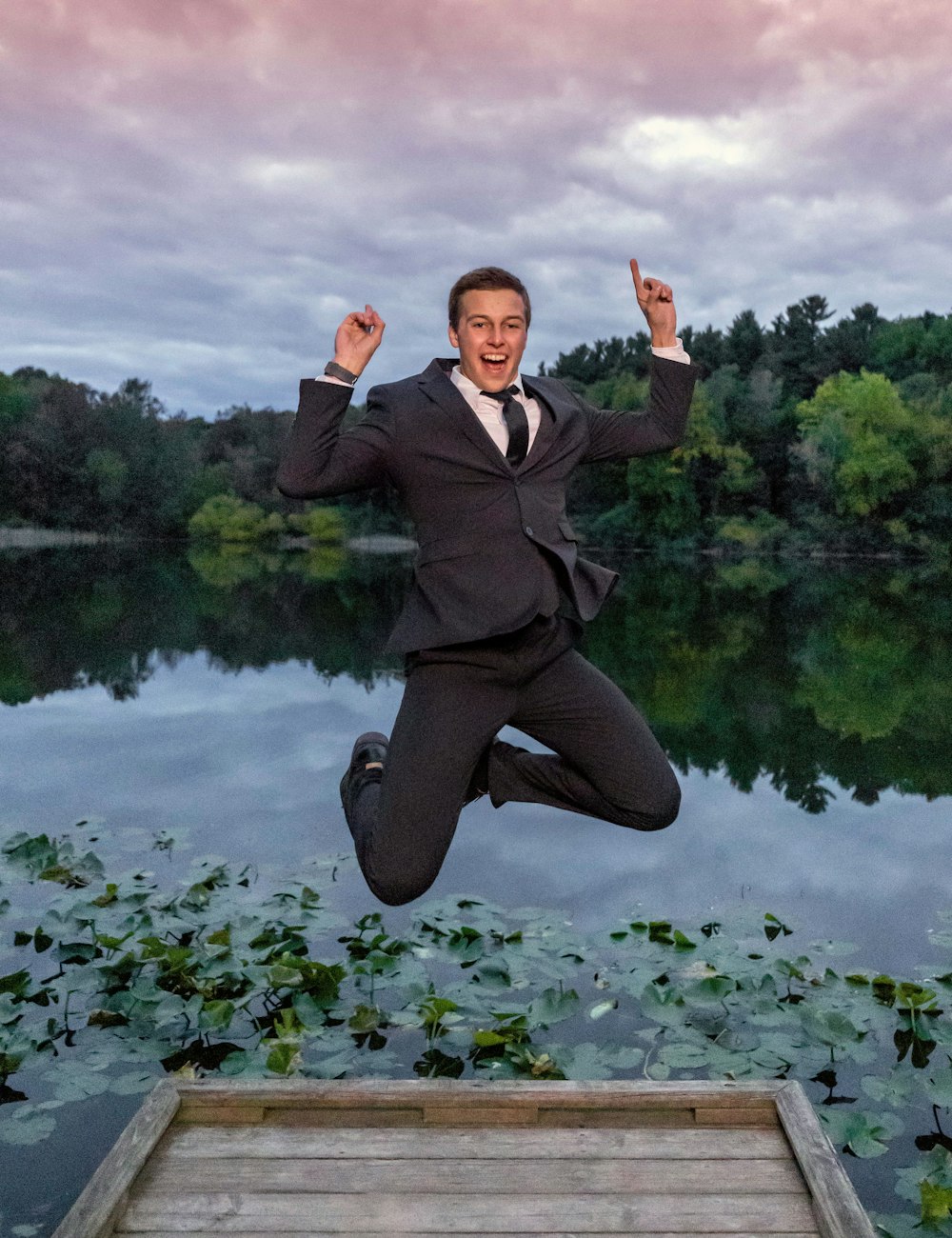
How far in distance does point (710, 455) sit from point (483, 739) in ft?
142

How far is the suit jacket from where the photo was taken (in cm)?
331

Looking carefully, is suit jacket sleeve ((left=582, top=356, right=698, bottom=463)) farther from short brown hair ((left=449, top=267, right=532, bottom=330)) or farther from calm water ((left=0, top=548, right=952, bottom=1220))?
calm water ((left=0, top=548, right=952, bottom=1220))

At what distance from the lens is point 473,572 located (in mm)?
3398

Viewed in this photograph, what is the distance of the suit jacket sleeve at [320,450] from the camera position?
3.26 m

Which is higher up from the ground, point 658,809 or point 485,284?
point 485,284

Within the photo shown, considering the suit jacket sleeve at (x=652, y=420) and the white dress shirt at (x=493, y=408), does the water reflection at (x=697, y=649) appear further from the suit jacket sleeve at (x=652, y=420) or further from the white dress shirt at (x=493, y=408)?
the white dress shirt at (x=493, y=408)

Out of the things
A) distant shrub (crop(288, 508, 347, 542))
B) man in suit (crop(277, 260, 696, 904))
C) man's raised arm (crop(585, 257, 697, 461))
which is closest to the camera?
man in suit (crop(277, 260, 696, 904))

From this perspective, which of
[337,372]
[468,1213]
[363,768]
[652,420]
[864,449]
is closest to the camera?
[468,1213]

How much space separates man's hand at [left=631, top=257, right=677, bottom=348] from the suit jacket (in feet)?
1.44

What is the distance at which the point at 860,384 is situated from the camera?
42.1m

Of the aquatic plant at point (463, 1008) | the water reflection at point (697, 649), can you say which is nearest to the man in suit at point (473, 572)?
the aquatic plant at point (463, 1008)

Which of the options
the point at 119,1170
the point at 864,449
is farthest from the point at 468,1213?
the point at 864,449

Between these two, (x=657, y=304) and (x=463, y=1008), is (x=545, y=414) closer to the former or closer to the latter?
(x=657, y=304)

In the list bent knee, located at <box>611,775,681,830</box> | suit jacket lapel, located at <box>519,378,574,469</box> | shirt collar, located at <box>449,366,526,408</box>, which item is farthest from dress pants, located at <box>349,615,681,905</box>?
shirt collar, located at <box>449,366,526,408</box>
